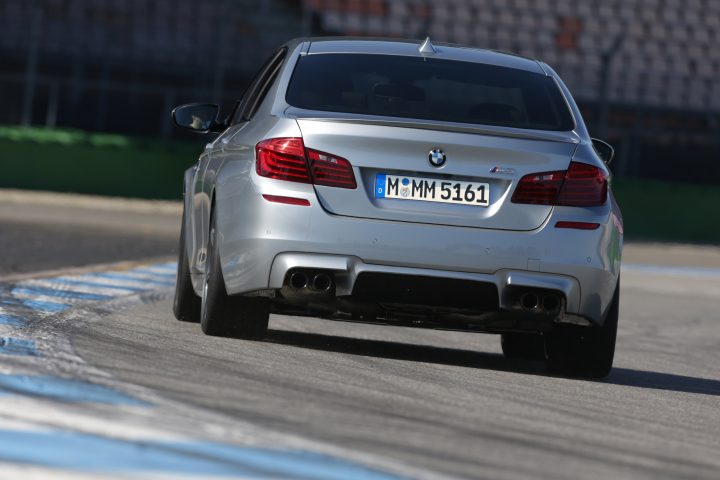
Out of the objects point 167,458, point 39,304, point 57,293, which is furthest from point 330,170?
point 57,293

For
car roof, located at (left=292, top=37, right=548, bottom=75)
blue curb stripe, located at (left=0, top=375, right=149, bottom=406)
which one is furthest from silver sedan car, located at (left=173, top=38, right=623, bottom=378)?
blue curb stripe, located at (left=0, top=375, right=149, bottom=406)

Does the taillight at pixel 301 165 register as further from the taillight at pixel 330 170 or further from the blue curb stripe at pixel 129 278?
the blue curb stripe at pixel 129 278

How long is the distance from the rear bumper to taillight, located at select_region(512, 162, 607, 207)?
0.06 meters

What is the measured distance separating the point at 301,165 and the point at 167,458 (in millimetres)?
2720

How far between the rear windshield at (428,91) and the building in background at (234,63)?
47.6 feet

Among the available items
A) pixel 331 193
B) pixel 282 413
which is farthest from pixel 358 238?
pixel 282 413

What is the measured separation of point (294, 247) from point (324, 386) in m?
0.94

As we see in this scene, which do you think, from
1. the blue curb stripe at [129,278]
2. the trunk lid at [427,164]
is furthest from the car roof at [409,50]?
the blue curb stripe at [129,278]

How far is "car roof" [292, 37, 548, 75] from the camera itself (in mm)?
7270

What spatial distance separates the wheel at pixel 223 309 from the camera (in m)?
6.80

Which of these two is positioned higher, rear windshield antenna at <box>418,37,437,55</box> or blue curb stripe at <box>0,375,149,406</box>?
rear windshield antenna at <box>418,37,437,55</box>

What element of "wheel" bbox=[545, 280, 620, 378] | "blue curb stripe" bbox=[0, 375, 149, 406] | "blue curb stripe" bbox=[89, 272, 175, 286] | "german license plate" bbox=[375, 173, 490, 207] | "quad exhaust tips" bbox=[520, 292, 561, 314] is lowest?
"blue curb stripe" bbox=[89, 272, 175, 286]

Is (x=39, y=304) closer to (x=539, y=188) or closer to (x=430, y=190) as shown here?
(x=430, y=190)

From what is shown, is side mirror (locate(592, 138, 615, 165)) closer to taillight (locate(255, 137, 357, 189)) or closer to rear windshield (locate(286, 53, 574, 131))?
rear windshield (locate(286, 53, 574, 131))
